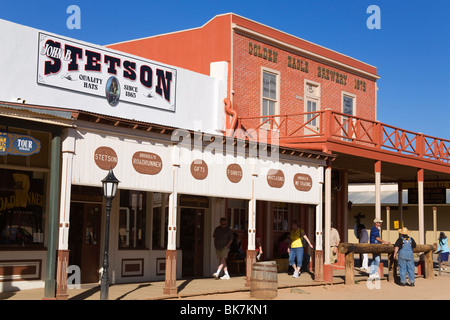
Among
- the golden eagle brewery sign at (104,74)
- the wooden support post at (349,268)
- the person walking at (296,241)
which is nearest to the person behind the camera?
the golden eagle brewery sign at (104,74)

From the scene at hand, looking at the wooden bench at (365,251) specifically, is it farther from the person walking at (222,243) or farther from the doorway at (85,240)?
the doorway at (85,240)

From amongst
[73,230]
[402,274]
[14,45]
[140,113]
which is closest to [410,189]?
[402,274]

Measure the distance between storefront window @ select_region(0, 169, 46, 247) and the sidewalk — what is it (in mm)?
1384

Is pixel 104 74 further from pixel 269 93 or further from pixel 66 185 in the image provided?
pixel 269 93

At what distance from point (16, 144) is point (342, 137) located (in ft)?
34.2

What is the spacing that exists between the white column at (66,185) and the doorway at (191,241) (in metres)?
6.63

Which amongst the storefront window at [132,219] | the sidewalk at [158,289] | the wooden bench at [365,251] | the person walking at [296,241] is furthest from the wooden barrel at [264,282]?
the person walking at [296,241]

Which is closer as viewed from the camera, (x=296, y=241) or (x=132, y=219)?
(x=132, y=219)

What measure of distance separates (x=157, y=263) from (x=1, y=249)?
474 cm

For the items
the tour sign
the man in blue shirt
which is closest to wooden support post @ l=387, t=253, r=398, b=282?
the man in blue shirt

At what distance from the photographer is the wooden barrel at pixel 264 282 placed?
14945 millimetres

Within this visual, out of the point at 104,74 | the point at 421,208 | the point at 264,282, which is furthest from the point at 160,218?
the point at 421,208

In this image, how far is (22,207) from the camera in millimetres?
15156

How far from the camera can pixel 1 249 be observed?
14.4m
